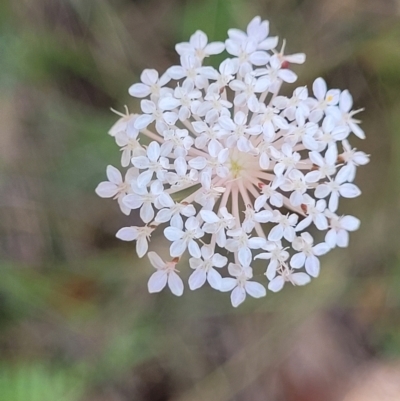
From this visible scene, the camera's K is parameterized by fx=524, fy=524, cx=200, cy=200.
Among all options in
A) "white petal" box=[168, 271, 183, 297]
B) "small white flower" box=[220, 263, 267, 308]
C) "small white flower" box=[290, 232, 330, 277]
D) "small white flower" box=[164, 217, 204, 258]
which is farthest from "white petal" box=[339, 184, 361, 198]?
"white petal" box=[168, 271, 183, 297]

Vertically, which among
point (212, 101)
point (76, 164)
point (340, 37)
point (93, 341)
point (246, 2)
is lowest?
point (93, 341)

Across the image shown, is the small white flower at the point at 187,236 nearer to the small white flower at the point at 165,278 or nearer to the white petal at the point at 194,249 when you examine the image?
the white petal at the point at 194,249

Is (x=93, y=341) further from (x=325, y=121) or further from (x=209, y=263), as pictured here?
(x=325, y=121)

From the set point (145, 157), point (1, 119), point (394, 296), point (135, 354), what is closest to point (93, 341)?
point (135, 354)

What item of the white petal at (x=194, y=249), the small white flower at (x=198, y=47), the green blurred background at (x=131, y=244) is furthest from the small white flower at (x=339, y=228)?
the green blurred background at (x=131, y=244)

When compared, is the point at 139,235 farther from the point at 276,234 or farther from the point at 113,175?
the point at 276,234

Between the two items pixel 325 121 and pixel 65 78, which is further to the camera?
pixel 65 78
